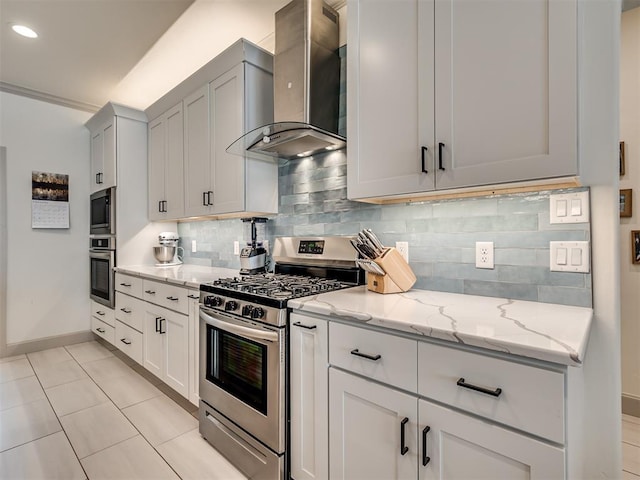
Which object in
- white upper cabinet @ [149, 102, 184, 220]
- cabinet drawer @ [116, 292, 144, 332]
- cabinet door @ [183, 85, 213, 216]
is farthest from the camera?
white upper cabinet @ [149, 102, 184, 220]

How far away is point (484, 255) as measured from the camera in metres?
1.52

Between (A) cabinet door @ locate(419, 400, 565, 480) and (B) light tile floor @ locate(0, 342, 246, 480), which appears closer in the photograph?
(A) cabinet door @ locate(419, 400, 565, 480)

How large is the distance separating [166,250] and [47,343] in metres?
1.63

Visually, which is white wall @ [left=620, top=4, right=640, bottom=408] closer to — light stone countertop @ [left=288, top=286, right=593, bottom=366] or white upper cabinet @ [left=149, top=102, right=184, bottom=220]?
light stone countertop @ [left=288, top=286, right=593, bottom=366]

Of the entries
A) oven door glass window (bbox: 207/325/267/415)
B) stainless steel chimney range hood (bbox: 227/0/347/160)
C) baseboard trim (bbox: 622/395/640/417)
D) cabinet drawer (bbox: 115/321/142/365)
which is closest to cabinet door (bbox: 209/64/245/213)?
stainless steel chimney range hood (bbox: 227/0/347/160)

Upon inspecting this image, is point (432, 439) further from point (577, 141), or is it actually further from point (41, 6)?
point (41, 6)

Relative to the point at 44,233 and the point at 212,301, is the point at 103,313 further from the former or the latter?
the point at 212,301

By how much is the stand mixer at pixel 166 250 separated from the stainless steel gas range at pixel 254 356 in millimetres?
1674

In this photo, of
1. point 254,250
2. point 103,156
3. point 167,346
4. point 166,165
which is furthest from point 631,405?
point 103,156

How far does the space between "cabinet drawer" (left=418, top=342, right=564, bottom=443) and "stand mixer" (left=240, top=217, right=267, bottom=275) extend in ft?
5.33

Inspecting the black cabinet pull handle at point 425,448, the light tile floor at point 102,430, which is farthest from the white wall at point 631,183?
the black cabinet pull handle at point 425,448

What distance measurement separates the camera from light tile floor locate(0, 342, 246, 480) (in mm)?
1695

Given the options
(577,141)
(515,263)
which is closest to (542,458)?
(515,263)

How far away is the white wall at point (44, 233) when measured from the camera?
328 cm
